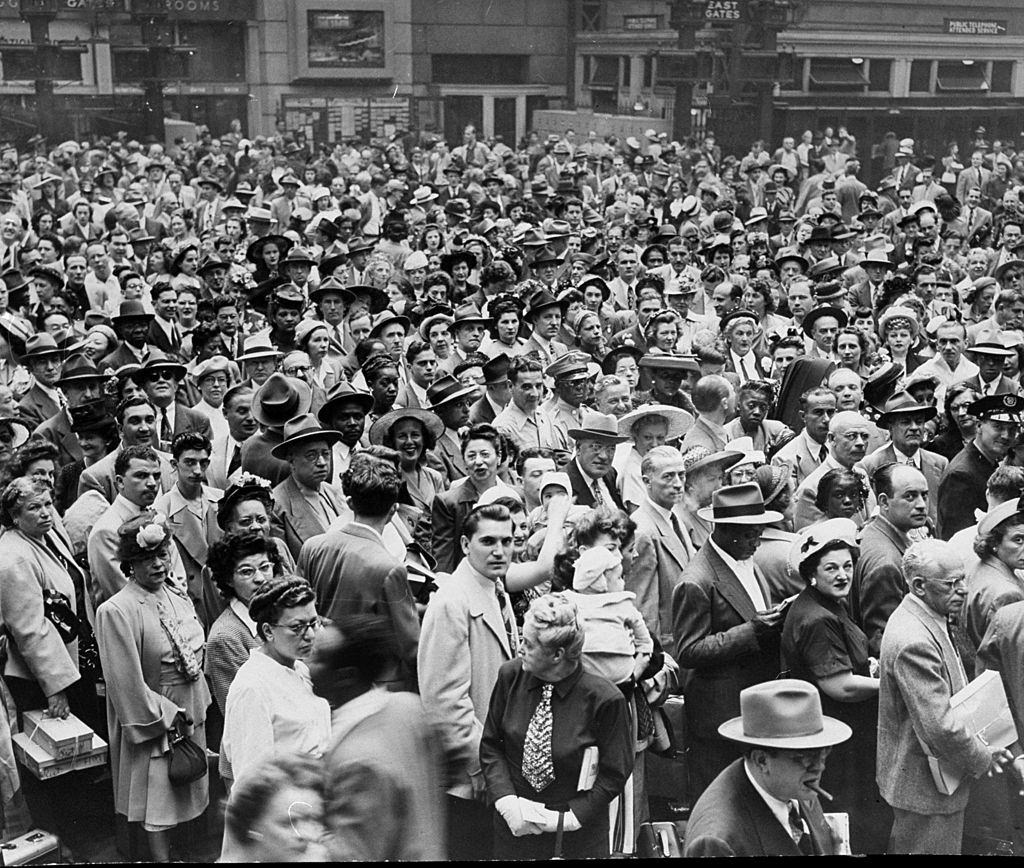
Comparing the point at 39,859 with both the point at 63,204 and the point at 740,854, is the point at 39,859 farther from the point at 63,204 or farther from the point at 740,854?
the point at 63,204

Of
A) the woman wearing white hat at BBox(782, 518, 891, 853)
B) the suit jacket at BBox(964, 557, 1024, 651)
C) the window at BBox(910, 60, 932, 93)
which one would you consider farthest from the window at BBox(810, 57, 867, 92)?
the woman wearing white hat at BBox(782, 518, 891, 853)

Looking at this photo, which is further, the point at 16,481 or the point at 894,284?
the point at 894,284

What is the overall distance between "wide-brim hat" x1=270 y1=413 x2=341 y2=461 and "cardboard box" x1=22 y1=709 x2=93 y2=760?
1.28 meters

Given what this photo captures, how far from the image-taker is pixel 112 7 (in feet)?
46.3

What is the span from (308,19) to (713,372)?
5.98 meters

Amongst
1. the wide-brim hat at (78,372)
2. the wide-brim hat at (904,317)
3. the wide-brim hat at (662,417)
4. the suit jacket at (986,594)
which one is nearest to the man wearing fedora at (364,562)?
the wide-brim hat at (662,417)

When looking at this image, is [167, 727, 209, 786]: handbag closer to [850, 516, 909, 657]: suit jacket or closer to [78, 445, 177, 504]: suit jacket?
[78, 445, 177, 504]: suit jacket

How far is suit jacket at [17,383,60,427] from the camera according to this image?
646 cm

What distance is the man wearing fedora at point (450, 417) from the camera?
19.0ft

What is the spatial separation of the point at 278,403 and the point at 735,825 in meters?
3.14

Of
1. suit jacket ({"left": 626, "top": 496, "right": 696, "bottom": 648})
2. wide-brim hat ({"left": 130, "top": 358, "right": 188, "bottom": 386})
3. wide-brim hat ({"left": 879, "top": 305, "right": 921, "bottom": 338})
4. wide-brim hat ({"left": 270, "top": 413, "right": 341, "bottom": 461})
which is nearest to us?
suit jacket ({"left": 626, "top": 496, "right": 696, "bottom": 648})

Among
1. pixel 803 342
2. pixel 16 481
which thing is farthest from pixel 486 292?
pixel 16 481

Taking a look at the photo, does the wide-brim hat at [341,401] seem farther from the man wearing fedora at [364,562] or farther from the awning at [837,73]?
the awning at [837,73]

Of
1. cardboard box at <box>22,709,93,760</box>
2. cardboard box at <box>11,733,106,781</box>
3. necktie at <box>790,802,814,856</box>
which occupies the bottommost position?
A: cardboard box at <box>11,733,106,781</box>
